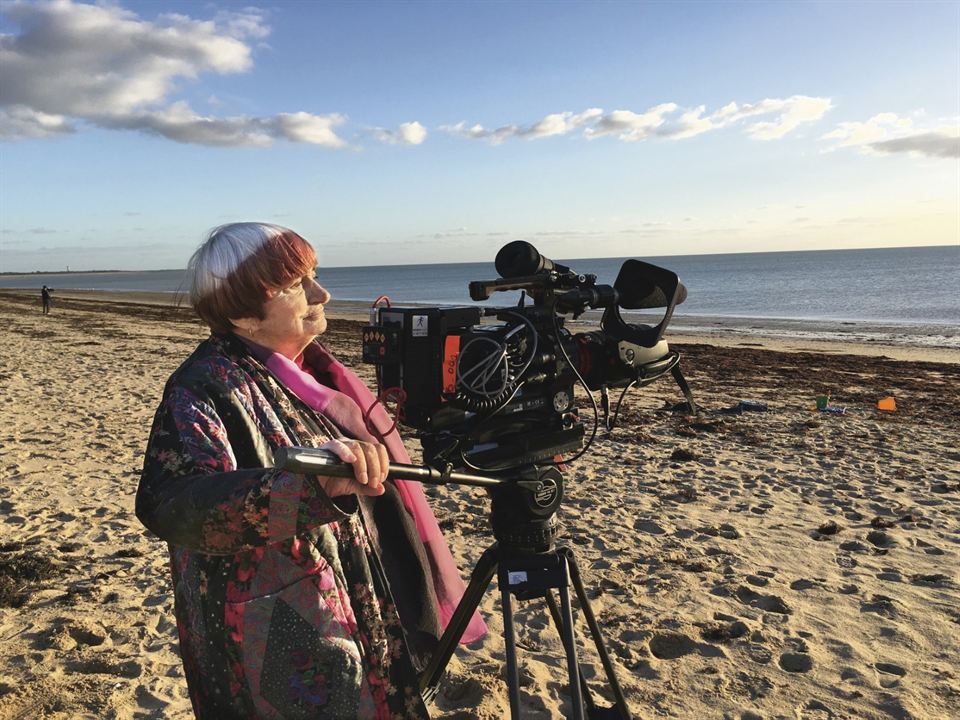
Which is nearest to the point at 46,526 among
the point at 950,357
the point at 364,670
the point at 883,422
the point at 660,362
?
the point at 364,670

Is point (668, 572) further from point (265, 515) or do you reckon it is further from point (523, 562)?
point (265, 515)

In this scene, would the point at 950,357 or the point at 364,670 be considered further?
the point at 950,357

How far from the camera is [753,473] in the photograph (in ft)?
19.2

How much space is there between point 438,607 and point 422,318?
2.93ft

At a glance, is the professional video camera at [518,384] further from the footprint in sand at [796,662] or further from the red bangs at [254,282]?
the footprint in sand at [796,662]

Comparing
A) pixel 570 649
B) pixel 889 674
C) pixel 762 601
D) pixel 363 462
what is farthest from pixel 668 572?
pixel 363 462

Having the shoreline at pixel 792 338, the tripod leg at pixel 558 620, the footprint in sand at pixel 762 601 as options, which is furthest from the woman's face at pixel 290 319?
the shoreline at pixel 792 338

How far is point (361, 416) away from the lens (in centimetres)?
161

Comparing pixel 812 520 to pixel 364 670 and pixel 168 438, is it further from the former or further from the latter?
pixel 168 438

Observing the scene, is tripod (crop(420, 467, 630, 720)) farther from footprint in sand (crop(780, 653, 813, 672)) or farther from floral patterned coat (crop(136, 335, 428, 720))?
footprint in sand (crop(780, 653, 813, 672))

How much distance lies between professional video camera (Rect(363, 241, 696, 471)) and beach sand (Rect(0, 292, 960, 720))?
1466 millimetres

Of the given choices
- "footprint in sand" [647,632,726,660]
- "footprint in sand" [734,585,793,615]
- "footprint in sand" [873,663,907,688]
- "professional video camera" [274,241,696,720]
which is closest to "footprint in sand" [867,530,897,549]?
"footprint in sand" [734,585,793,615]

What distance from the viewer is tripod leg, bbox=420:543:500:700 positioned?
1858mm

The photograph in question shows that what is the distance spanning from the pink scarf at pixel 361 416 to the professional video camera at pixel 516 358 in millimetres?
97
